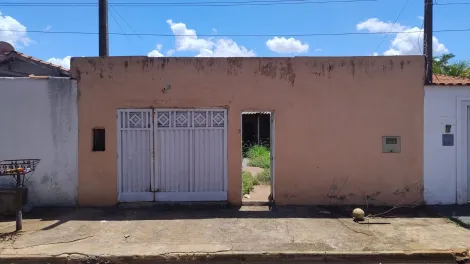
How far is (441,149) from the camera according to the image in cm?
831

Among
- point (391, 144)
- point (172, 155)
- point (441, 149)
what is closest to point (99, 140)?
point (172, 155)

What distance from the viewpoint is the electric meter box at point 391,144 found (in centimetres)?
832

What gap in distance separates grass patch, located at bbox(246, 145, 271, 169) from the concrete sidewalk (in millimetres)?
6852

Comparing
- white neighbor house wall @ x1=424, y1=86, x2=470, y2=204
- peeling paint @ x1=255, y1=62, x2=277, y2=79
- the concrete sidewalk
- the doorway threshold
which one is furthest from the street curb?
peeling paint @ x1=255, y1=62, x2=277, y2=79

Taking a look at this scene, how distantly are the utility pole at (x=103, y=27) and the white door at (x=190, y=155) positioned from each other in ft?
20.4

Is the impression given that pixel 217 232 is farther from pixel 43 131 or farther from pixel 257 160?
pixel 257 160

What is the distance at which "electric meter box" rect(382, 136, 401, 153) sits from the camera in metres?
8.32

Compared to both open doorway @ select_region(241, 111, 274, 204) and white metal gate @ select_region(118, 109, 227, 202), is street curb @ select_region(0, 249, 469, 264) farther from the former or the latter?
open doorway @ select_region(241, 111, 274, 204)

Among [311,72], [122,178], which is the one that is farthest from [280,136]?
[122,178]

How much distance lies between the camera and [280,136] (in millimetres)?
8297

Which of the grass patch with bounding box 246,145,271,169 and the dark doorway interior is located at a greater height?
the dark doorway interior

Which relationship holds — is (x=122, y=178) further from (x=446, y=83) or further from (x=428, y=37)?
(x=428, y=37)

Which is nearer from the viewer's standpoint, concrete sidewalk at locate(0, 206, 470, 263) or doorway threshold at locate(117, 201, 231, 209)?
concrete sidewalk at locate(0, 206, 470, 263)

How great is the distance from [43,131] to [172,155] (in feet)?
8.77
